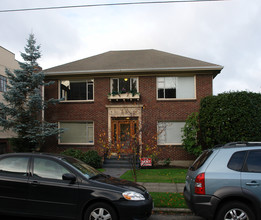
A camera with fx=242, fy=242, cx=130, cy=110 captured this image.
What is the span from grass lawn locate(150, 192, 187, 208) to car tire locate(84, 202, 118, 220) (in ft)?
6.73

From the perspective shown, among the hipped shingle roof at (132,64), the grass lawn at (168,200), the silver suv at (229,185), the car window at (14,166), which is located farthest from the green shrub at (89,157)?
the silver suv at (229,185)

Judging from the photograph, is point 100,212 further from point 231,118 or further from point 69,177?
point 231,118

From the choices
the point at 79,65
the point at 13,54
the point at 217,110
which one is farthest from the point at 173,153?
the point at 13,54

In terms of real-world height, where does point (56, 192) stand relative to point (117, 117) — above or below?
below

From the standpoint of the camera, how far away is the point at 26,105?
13.3m

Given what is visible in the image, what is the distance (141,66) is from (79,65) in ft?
13.6

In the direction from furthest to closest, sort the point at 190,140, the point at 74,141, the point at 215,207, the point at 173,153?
the point at 74,141 → the point at 173,153 → the point at 190,140 → the point at 215,207

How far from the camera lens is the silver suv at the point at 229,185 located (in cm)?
438

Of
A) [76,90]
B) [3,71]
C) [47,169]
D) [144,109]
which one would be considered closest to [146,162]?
[144,109]

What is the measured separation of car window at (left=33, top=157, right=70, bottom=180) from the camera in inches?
196

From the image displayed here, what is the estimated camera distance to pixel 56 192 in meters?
4.75

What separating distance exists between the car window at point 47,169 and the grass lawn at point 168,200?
2713mm

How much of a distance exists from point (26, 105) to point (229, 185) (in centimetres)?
1176

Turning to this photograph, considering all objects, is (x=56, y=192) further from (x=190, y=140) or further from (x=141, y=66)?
(x=141, y=66)
